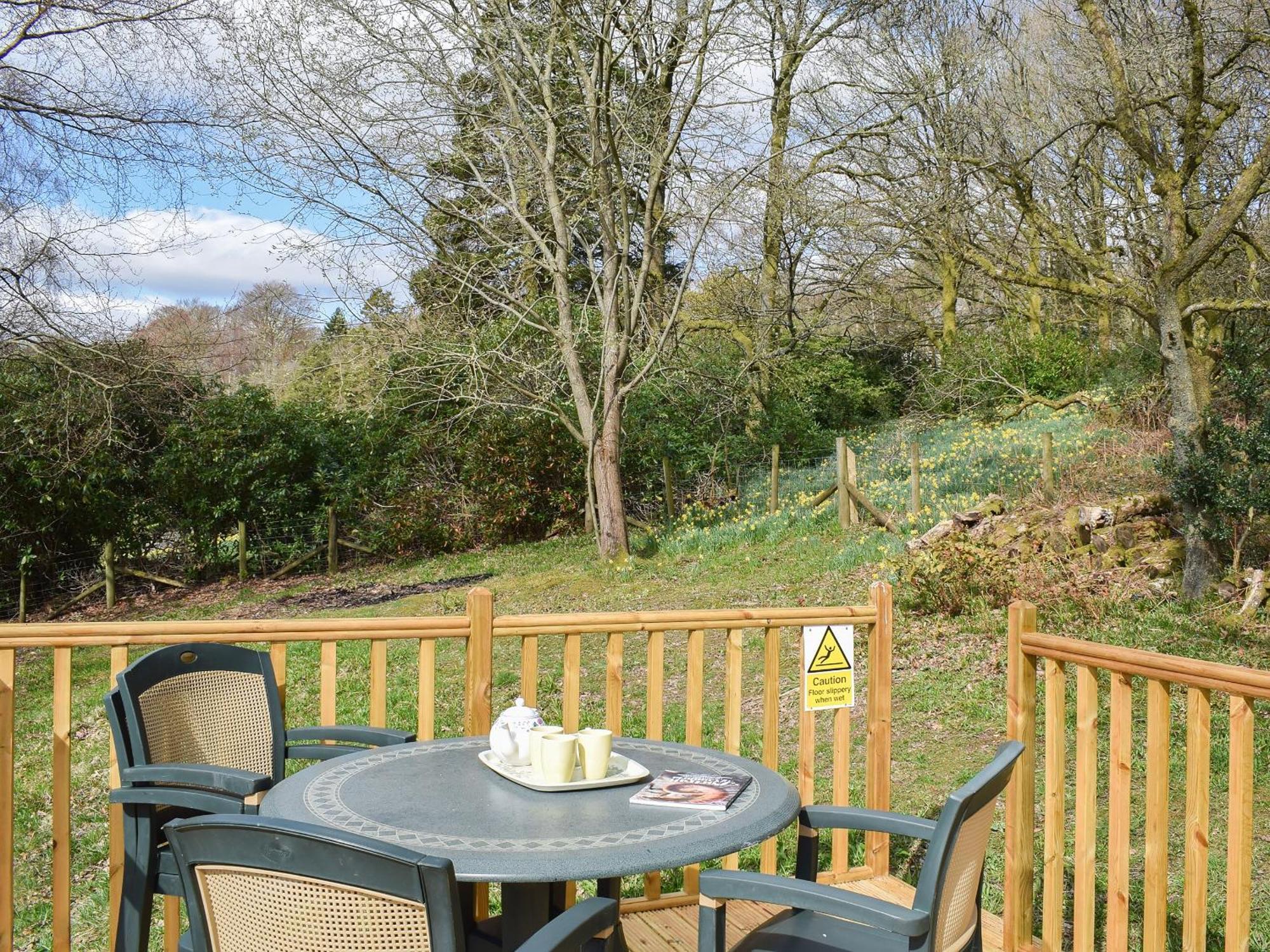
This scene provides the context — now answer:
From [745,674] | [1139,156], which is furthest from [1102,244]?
[745,674]

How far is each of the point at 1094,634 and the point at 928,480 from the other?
4.35 meters

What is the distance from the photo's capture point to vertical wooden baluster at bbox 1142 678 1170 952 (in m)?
2.68

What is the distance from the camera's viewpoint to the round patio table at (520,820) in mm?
1928

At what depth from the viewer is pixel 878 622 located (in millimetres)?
3684

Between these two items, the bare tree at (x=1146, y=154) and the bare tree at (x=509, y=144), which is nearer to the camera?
the bare tree at (x=1146, y=154)

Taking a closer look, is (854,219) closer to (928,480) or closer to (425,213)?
(928,480)

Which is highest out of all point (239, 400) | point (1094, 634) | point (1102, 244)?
point (1102, 244)

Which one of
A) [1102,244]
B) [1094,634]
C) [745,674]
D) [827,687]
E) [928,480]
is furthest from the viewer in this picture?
[928,480]

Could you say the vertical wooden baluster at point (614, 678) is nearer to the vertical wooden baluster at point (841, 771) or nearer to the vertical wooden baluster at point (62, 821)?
the vertical wooden baluster at point (841, 771)

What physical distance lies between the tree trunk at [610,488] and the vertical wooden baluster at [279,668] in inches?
357

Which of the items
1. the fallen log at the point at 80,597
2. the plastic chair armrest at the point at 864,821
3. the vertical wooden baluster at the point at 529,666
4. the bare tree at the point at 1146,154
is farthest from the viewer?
the fallen log at the point at 80,597

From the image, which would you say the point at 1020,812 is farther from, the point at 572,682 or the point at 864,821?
the point at 572,682

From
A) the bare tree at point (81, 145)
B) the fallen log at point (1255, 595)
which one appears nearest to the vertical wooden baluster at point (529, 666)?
the fallen log at point (1255, 595)

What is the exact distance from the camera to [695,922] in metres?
3.33
